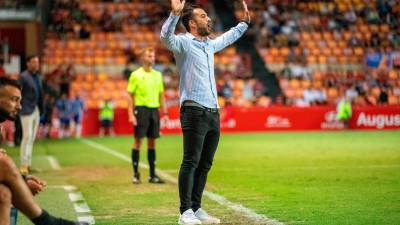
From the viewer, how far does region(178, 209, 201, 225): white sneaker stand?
8.72 m

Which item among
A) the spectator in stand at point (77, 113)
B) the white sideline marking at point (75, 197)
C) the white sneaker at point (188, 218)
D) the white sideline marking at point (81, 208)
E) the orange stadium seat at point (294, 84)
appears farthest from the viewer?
the orange stadium seat at point (294, 84)

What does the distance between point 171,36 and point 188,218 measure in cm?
191

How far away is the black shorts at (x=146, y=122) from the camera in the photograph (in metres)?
13.9

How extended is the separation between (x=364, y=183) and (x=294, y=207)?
3.20 m

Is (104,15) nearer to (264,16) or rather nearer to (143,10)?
(143,10)

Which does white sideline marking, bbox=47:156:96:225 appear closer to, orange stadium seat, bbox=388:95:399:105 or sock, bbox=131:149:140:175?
sock, bbox=131:149:140:175

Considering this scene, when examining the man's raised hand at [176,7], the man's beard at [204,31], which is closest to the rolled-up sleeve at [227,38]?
the man's beard at [204,31]

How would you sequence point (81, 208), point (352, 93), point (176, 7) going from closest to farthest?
1. point (176, 7)
2. point (81, 208)
3. point (352, 93)

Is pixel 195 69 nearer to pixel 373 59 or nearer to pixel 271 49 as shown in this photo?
pixel 373 59

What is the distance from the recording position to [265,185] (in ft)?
42.8

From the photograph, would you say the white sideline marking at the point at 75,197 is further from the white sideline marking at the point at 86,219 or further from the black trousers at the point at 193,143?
the black trousers at the point at 193,143

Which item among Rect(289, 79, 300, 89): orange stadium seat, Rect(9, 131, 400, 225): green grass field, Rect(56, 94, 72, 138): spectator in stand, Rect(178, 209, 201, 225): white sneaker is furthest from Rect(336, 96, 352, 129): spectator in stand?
Rect(178, 209, 201, 225): white sneaker

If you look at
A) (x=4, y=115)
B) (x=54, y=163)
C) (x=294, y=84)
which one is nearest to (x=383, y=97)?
(x=294, y=84)

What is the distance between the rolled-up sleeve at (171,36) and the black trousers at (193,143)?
675 millimetres
